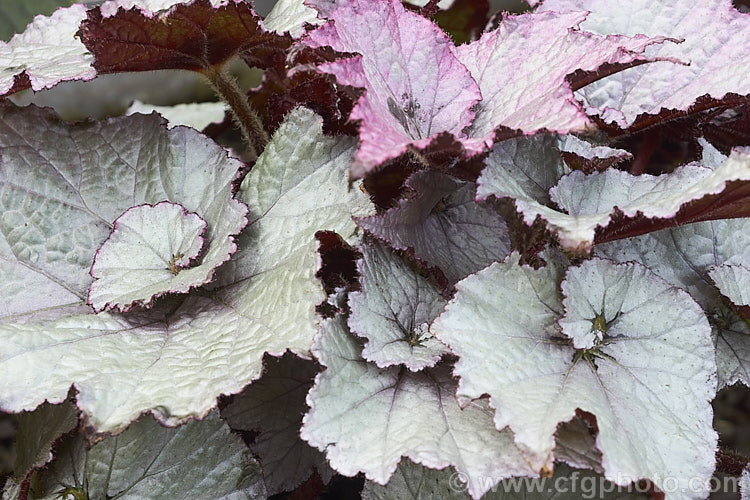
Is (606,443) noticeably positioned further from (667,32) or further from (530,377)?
(667,32)

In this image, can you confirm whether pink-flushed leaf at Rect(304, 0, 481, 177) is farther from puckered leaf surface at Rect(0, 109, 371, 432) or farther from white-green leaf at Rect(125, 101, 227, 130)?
white-green leaf at Rect(125, 101, 227, 130)

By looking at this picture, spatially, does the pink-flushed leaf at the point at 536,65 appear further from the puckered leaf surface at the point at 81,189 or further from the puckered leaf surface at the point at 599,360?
the puckered leaf surface at the point at 81,189

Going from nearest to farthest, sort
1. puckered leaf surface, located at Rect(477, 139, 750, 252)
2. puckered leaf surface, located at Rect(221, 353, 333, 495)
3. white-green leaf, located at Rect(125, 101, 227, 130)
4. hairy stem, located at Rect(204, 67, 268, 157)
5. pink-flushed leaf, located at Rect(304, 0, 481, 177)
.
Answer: puckered leaf surface, located at Rect(477, 139, 750, 252), pink-flushed leaf, located at Rect(304, 0, 481, 177), puckered leaf surface, located at Rect(221, 353, 333, 495), hairy stem, located at Rect(204, 67, 268, 157), white-green leaf, located at Rect(125, 101, 227, 130)

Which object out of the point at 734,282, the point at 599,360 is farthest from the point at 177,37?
the point at 734,282

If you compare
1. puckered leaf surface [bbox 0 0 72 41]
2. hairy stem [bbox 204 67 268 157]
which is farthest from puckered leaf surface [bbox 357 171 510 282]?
puckered leaf surface [bbox 0 0 72 41]

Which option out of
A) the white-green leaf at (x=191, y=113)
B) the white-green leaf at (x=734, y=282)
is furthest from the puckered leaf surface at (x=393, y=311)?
the white-green leaf at (x=191, y=113)

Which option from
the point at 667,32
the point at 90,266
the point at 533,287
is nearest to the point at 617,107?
the point at 667,32

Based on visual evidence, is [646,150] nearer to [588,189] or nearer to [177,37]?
[588,189]
